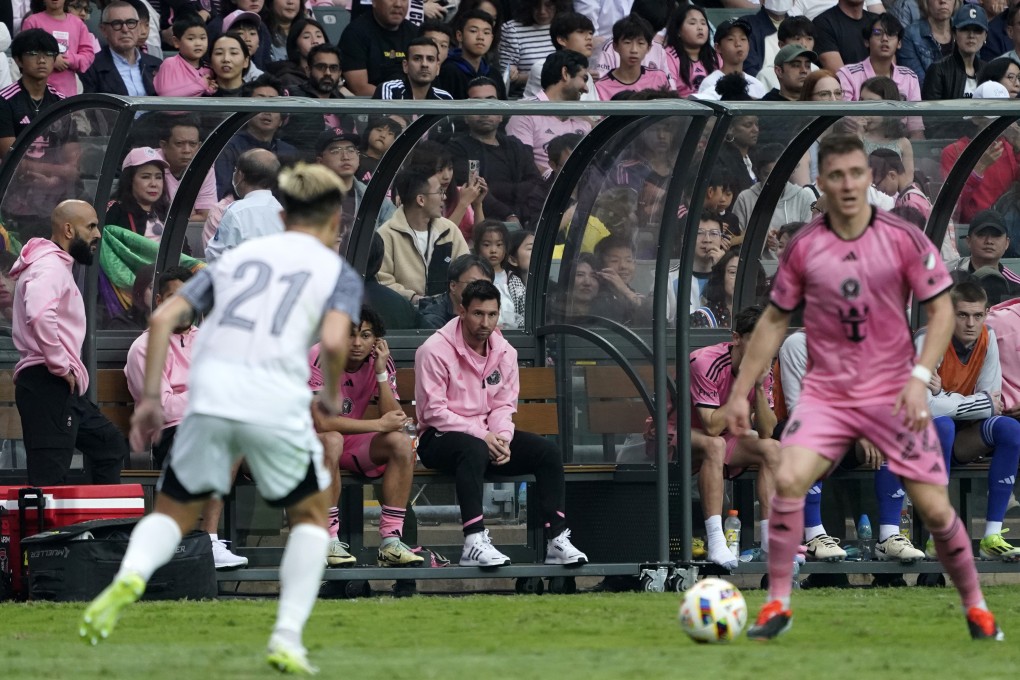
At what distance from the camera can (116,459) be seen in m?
10.4

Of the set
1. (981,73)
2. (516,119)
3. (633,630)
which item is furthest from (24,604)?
(981,73)

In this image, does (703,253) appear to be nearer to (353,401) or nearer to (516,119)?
(516,119)

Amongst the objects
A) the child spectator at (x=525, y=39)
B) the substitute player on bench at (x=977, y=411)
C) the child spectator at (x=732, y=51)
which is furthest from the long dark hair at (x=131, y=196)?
the child spectator at (x=732, y=51)

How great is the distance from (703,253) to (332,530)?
9.98 feet

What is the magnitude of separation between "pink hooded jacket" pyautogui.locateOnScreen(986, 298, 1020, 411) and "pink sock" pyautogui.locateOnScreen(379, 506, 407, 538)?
3.96m

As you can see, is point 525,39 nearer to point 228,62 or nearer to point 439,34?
point 439,34

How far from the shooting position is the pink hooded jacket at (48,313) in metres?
9.93

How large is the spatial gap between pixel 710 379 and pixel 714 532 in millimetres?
963

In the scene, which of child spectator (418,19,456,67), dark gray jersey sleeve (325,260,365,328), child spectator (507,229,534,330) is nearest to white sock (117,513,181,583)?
dark gray jersey sleeve (325,260,365,328)

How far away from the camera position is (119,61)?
13.9m

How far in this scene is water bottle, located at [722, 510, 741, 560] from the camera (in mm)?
10922

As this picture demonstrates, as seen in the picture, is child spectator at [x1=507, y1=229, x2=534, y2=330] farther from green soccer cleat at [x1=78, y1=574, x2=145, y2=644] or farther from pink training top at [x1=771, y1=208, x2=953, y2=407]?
green soccer cleat at [x1=78, y1=574, x2=145, y2=644]

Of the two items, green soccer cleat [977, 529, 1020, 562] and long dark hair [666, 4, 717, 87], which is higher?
long dark hair [666, 4, 717, 87]

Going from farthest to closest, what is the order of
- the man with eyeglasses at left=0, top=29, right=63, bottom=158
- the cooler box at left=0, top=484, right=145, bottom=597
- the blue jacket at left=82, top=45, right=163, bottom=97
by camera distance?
the blue jacket at left=82, top=45, right=163, bottom=97 < the man with eyeglasses at left=0, top=29, right=63, bottom=158 < the cooler box at left=0, top=484, right=145, bottom=597
